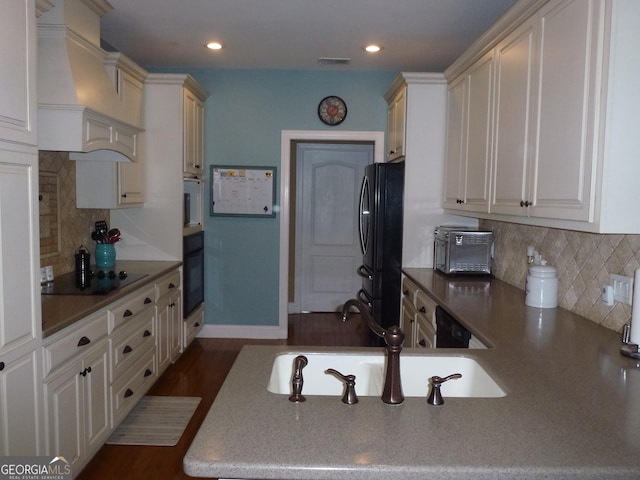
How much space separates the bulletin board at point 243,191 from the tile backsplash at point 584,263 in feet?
8.06

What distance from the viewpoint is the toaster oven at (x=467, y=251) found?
353 centimetres

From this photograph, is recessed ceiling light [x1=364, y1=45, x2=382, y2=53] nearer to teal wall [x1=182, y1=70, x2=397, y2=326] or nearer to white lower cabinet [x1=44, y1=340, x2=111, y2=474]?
teal wall [x1=182, y1=70, x2=397, y2=326]

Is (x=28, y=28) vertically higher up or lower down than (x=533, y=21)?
lower down

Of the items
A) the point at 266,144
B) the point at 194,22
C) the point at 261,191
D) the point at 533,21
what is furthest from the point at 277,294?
the point at 533,21

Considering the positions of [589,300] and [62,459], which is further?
[589,300]

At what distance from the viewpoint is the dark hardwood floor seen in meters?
2.65

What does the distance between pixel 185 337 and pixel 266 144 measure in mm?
1911

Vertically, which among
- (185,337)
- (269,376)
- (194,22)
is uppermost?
(194,22)

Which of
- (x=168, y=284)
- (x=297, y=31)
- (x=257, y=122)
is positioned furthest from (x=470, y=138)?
(x=168, y=284)

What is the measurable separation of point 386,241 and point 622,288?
2.03m

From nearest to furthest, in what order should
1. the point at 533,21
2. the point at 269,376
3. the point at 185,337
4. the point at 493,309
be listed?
the point at 269,376 < the point at 533,21 < the point at 493,309 < the point at 185,337

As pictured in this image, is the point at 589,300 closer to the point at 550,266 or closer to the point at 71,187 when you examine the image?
the point at 550,266

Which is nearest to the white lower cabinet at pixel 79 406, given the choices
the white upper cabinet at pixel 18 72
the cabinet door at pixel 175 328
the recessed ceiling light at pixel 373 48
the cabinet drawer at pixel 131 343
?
the cabinet drawer at pixel 131 343

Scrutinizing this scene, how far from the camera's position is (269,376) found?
1.53 metres
